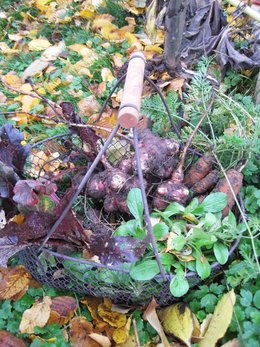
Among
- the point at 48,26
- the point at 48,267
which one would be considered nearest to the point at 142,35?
the point at 48,26

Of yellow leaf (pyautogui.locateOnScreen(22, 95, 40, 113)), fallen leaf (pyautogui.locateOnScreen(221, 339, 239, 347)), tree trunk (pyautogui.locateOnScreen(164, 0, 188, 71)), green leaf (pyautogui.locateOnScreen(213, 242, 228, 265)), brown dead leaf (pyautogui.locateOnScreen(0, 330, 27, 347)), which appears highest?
tree trunk (pyautogui.locateOnScreen(164, 0, 188, 71))

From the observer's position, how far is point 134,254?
1.08 m

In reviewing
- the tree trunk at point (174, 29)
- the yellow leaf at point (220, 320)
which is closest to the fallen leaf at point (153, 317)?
the yellow leaf at point (220, 320)

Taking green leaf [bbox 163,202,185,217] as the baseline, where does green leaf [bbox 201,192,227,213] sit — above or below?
above

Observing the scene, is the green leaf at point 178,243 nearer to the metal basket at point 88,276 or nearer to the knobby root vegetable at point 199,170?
the metal basket at point 88,276

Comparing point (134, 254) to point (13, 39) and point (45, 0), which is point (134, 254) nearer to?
point (13, 39)

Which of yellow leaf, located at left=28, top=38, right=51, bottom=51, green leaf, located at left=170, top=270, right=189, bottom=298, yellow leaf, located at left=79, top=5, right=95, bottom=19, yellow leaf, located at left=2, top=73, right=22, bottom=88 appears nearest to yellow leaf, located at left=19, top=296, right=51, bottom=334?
green leaf, located at left=170, top=270, right=189, bottom=298

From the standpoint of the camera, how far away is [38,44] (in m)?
Result: 2.31

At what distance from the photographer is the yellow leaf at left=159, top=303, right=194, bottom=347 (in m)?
1.12

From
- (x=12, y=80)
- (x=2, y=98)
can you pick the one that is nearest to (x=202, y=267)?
(x=2, y=98)

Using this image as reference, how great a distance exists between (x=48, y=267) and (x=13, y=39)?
5.36 feet

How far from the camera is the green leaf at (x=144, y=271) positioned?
3.46 feet

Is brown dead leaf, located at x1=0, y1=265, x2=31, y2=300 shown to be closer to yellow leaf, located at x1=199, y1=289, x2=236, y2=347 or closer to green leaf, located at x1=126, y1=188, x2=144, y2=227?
green leaf, located at x1=126, y1=188, x2=144, y2=227

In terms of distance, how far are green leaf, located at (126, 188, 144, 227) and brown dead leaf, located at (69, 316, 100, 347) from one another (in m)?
0.35
